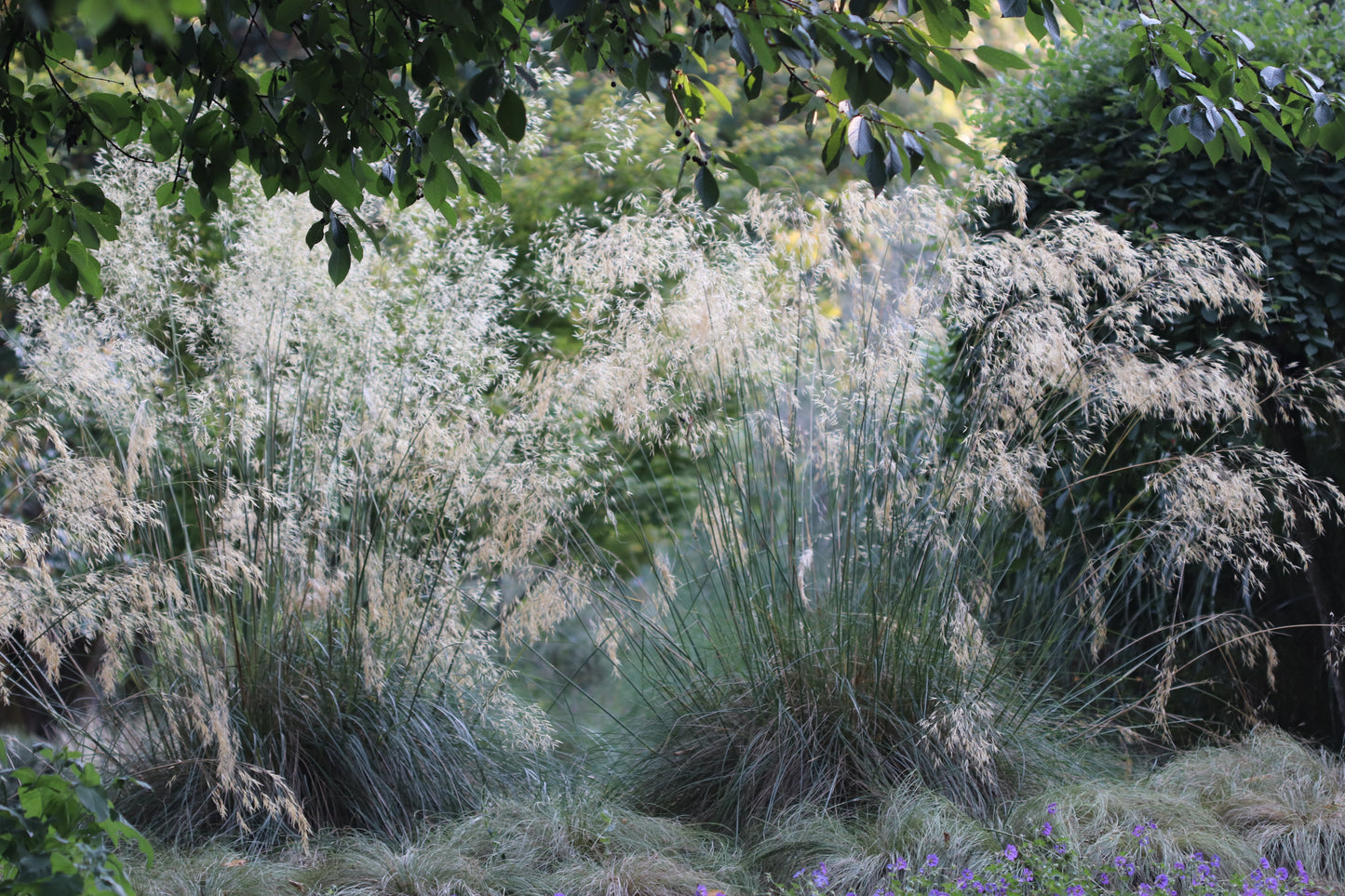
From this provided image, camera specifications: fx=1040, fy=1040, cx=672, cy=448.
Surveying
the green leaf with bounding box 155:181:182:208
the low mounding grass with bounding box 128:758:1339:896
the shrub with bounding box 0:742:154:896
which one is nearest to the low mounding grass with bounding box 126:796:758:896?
the low mounding grass with bounding box 128:758:1339:896

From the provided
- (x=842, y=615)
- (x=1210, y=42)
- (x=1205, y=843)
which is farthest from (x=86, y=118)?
(x=1205, y=843)

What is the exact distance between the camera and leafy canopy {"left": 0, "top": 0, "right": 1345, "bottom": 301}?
6.03 feet

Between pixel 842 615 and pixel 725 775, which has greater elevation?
pixel 842 615

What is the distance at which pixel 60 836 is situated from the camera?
159cm

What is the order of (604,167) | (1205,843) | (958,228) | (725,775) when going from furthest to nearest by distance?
(604,167), (958,228), (725,775), (1205,843)

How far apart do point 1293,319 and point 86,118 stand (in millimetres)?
4050

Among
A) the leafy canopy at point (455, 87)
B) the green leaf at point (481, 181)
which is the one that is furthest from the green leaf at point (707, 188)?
the green leaf at point (481, 181)

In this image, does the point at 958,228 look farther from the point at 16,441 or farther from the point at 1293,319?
the point at 16,441

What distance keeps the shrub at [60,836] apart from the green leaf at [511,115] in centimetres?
122

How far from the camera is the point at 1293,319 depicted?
3951 millimetres

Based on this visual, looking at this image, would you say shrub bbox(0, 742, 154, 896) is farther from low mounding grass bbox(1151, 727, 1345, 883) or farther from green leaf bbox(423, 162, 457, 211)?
low mounding grass bbox(1151, 727, 1345, 883)

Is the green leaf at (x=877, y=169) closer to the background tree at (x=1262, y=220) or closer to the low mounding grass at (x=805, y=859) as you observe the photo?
the low mounding grass at (x=805, y=859)

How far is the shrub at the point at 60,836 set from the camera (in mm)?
1424

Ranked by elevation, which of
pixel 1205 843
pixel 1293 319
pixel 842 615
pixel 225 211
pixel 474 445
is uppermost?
pixel 225 211
